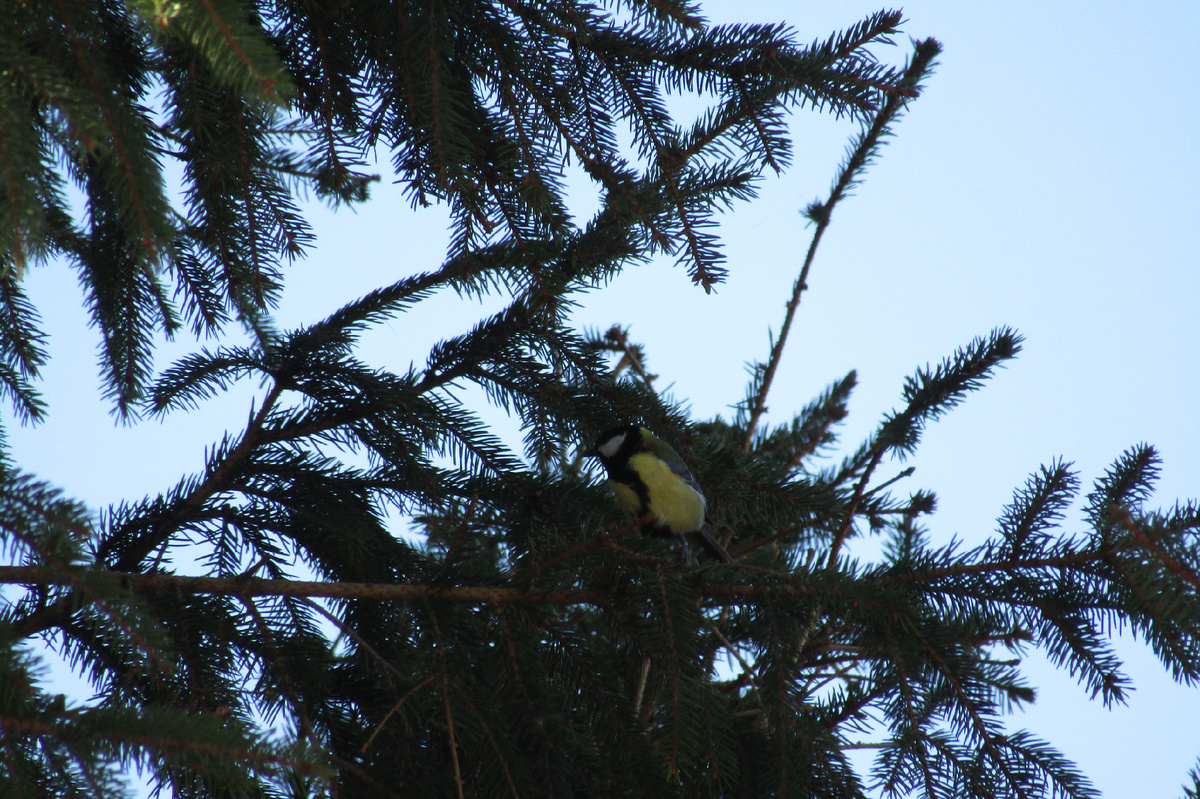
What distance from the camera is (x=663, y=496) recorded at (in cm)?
336

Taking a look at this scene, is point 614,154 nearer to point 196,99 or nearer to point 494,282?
point 494,282

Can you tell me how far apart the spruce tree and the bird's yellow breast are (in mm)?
948

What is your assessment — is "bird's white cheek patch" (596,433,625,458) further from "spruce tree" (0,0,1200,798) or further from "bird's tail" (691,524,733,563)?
"bird's tail" (691,524,733,563)

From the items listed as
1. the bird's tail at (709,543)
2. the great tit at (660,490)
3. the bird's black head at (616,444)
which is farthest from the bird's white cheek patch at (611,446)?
Result: the bird's tail at (709,543)

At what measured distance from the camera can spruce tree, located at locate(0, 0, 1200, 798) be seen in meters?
1.55

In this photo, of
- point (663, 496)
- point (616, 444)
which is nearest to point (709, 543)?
point (663, 496)

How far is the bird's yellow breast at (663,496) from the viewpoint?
3348 millimetres

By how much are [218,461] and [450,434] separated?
0.60 metres

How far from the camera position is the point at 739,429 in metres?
3.46

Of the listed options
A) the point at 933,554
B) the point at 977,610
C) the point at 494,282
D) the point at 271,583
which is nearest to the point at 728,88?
the point at 494,282

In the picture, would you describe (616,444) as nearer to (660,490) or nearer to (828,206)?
(660,490)

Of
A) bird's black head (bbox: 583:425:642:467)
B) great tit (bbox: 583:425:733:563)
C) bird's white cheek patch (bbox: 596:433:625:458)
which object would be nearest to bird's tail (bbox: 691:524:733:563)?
great tit (bbox: 583:425:733:563)

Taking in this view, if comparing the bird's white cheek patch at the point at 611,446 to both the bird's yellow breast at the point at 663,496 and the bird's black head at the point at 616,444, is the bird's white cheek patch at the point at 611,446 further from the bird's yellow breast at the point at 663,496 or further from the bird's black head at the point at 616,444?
the bird's yellow breast at the point at 663,496

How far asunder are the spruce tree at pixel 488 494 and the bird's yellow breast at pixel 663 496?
0.95 m
